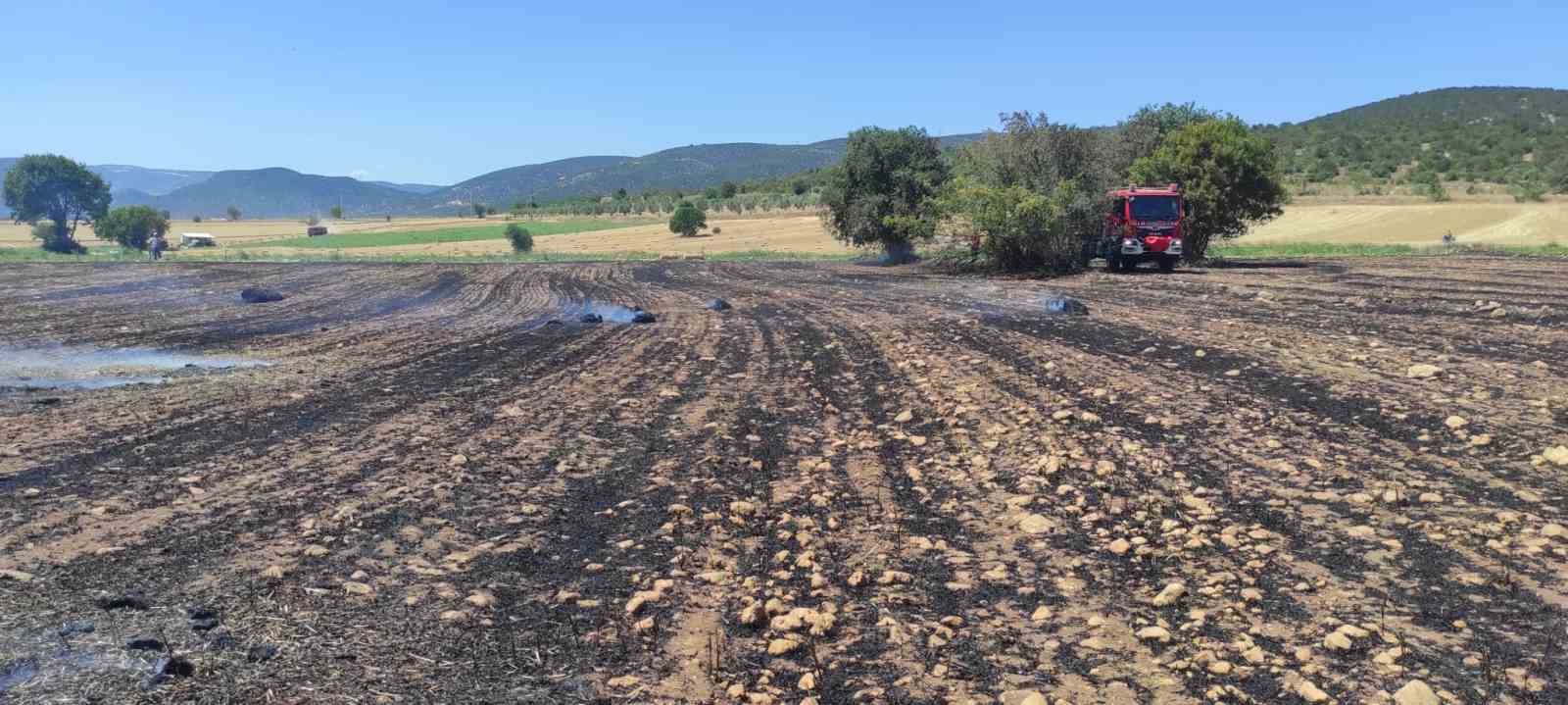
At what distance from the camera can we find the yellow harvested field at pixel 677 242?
5856 cm

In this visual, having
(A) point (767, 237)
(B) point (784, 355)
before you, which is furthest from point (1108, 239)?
(A) point (767, 237)

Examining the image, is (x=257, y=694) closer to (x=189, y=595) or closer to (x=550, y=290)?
(x=189, y=595)

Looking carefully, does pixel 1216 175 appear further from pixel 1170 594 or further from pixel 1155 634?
pixel 1155 634

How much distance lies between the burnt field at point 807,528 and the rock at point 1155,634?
0.01 metres

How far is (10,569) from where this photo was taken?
5.18 metres

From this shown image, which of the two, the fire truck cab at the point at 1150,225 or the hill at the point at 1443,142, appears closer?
the fire truck cab at the point at 1150,225

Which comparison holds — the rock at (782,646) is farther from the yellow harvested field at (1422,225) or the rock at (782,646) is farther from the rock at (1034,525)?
the yellow harvested field at (1422,225)

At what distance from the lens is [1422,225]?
4709 centimetres

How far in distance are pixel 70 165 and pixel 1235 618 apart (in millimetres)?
110911

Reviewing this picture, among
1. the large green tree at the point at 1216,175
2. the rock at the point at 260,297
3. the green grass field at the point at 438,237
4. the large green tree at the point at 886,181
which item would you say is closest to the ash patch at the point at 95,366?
the rock at the point at 260,297

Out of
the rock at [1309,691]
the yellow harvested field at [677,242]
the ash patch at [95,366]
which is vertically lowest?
the yellow harvested field at [677,242]

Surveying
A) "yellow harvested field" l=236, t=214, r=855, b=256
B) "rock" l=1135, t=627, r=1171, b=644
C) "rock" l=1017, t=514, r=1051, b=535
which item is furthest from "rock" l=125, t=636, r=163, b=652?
"yellow harvested field" l=236, t=214, r=855, b=256

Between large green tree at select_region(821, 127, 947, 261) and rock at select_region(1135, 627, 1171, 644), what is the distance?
34382 millimetres

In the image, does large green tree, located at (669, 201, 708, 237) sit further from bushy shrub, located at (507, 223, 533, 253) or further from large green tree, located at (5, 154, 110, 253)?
large green tree, located at (5, 154, 110, 253)
